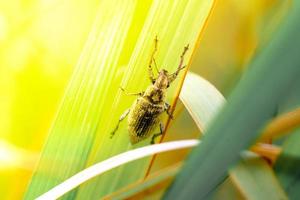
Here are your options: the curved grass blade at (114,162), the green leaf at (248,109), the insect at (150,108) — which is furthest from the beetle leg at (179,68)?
the green leaf at (248,109)

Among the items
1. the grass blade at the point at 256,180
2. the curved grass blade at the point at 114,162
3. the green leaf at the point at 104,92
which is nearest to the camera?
the grass blade at the point at 256,180

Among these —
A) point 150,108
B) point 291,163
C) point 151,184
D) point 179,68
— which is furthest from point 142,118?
point 291,163

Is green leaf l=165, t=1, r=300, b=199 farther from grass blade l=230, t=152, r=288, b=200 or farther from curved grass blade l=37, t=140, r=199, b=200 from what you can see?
curved grass blade l=37, t=140, r=199, b=200

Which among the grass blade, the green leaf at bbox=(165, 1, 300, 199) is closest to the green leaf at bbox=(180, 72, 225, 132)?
the grass blade

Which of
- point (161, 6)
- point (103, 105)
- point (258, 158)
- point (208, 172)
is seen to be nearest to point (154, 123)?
point (103, 105)

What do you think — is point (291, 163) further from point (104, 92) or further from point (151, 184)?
point (104, 92)

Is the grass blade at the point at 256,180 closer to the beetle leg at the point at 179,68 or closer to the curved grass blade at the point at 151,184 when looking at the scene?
the curved grass blade at the point at 151,184
